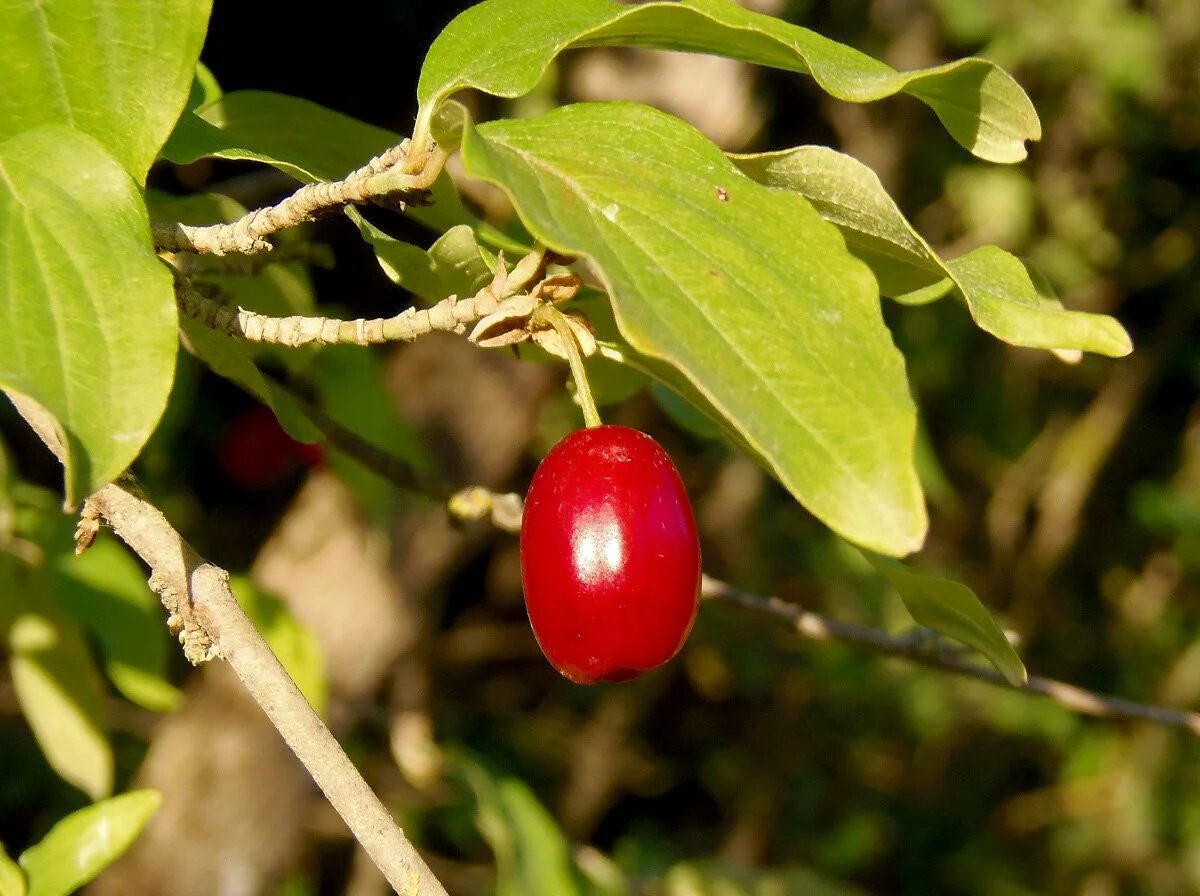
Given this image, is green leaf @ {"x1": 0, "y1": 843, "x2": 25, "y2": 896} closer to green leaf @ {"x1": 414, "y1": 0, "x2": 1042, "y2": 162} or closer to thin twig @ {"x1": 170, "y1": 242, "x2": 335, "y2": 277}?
thin twig @ {"x1": 170, "y1": 242, "x2": 335, "y2": 277}

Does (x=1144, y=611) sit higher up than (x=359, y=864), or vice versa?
(x=359, y=864)

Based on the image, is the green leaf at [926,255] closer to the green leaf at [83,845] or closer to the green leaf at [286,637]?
the green leaf at [83,845]

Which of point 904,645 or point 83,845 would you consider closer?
point 83,845

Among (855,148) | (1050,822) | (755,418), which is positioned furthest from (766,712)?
(755,418)

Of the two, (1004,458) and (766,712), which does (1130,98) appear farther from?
(766,712)

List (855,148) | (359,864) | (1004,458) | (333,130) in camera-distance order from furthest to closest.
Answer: (1004,458), (855,148), (359,864), (333,130)

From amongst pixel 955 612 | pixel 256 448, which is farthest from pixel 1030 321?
pixel 256 448

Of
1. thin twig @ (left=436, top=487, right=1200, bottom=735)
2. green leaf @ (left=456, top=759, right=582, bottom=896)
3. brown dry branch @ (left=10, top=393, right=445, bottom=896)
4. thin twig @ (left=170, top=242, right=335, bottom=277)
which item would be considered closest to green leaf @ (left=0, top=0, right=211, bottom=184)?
brown dry branch @ (left=10, top=393, right=445, bottom=896)

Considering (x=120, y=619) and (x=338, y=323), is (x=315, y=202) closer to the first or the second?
(x=338, y=323)
